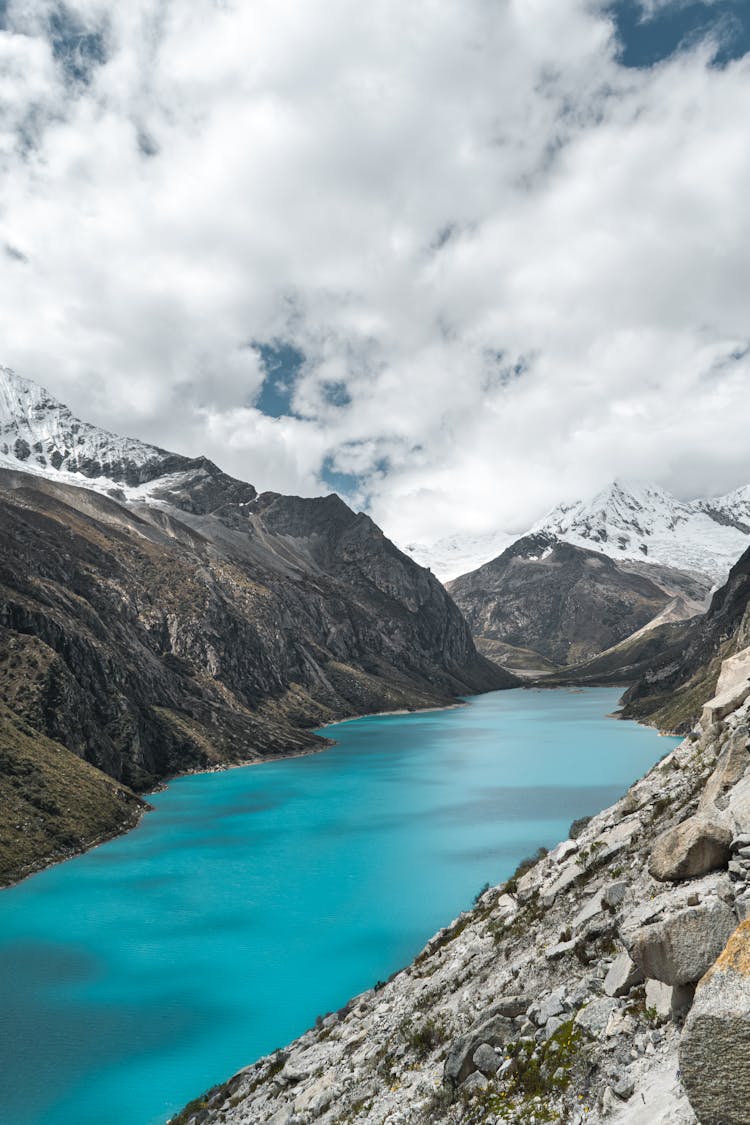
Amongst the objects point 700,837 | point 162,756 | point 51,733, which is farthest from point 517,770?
point 700,837

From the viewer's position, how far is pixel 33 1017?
147 feet

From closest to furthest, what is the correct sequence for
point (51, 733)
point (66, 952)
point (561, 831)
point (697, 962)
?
point (697, 962)
point (66, 952)
point (561, 831)
point (51, 733)

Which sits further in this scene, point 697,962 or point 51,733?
point 51,733

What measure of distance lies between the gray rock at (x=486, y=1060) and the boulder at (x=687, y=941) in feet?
15.8

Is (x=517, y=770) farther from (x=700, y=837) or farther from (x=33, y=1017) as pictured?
(x=700, y=837)

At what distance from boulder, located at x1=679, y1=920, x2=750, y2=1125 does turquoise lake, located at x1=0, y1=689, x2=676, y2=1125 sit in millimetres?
37898

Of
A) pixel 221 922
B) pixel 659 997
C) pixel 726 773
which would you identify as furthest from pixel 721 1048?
pixel 221 922

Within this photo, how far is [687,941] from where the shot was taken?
1084cm

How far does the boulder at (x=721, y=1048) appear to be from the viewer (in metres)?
7.95

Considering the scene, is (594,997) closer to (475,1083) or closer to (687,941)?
(475,1083)

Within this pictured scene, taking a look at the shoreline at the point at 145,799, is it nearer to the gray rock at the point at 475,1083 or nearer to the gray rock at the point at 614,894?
the gray rock at the point at 475,1083

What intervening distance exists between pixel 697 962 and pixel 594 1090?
301 centimetres

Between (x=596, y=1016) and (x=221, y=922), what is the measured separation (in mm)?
58337

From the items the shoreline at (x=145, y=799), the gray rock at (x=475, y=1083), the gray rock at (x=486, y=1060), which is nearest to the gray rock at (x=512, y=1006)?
the gray rock at (x=486, y=1060)
